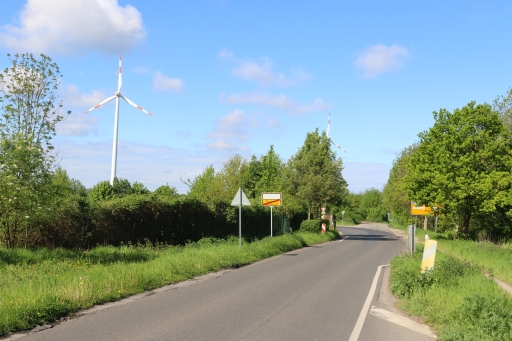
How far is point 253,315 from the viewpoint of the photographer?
8680mm

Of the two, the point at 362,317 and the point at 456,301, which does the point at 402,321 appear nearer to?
the point at 362,317

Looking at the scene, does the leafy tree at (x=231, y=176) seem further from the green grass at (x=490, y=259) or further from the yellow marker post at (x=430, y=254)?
the yellow marker post at (x=430, y=254)

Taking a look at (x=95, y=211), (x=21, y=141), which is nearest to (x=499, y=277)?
(x=95, y=211)

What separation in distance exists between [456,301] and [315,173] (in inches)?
1176

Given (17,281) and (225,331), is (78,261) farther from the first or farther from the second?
(225,331)

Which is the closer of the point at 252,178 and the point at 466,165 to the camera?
the point at 466,165

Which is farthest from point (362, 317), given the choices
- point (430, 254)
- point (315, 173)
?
point (315, 173)

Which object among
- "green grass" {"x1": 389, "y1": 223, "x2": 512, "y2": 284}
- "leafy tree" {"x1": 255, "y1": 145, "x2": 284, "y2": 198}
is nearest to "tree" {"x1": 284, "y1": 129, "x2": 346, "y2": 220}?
"green grass" {"x1": 389, "y1": 223, "x2": 512, "y2": 284}

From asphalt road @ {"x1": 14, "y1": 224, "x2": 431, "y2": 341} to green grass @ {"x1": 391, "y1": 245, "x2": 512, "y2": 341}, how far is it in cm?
45

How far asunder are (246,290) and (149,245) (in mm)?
10107

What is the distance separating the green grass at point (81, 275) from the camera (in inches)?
322

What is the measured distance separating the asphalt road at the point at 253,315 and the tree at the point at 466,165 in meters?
20.2

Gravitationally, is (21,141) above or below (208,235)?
above

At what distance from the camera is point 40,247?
16.8 metres
